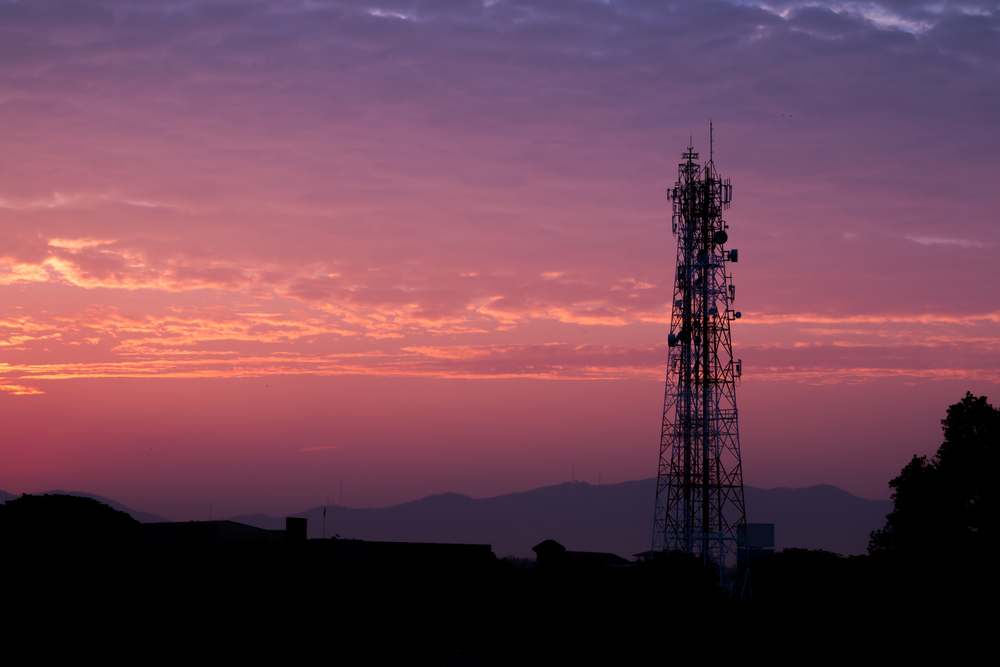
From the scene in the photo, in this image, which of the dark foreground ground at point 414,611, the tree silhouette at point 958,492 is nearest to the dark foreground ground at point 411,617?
the dark foreground ground at point 414,611

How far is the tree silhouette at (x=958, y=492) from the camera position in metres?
72.8

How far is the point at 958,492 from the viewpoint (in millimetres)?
75125

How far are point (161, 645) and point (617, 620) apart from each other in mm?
24541

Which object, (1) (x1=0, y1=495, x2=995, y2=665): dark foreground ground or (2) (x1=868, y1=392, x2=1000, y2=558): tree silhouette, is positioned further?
(2) (x1=868, y1=392, x2=1000, y2=558): tree silhouette

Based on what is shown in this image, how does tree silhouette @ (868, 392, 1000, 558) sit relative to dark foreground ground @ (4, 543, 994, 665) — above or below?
above

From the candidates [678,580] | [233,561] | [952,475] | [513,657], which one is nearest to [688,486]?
[678,580]

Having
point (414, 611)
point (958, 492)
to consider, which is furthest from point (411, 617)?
point (958, 492)

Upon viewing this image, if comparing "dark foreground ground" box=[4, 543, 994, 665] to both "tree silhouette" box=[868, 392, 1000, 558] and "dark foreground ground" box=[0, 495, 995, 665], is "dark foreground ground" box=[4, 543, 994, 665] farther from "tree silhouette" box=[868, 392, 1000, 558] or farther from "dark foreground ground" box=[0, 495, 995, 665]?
"tree silhouette" box=[868, 392, 1000, 558]

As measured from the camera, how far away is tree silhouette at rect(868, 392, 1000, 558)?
72.8 m

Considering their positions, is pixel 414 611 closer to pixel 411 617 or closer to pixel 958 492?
pixel 411 617

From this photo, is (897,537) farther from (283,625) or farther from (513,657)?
(283,625)

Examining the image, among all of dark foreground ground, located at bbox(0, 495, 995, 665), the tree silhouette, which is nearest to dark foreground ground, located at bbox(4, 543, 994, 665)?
dark foreground ground, located at bbox(0, 495, 995, 665)

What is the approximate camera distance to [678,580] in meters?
69.4

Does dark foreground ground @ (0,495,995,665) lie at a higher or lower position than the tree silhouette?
lower
